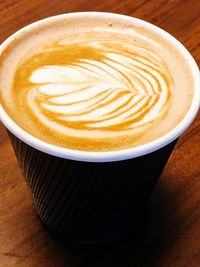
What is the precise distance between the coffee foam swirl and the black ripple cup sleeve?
6cm

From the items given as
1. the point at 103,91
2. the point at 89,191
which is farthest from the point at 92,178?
the point at 103,91

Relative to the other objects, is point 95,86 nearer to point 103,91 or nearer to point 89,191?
point 103,91

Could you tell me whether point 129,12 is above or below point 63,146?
below

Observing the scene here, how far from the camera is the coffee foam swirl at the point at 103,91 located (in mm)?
677

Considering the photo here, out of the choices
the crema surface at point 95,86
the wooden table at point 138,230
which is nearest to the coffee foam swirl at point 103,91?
the crema surface at point 95,86

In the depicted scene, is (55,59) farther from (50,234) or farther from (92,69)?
(50,234)

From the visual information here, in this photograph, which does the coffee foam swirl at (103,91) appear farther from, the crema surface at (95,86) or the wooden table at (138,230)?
the wooden table at (138,230)

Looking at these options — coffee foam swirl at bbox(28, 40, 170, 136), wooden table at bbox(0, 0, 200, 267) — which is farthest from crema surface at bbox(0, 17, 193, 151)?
wooden table at bbox(0, 0, 200, 267)

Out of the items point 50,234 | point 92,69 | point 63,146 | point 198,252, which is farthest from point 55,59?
point 198,252

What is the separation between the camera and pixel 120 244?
2.67ft

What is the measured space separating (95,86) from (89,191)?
0.54 feet

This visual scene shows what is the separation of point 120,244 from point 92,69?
0.31 m

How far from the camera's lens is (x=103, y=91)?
0.72 m

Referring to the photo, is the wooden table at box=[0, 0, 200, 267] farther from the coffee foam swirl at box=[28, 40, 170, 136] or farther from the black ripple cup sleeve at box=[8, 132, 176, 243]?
the coffee foam swirl at box=[28, 40, 170, 136]
